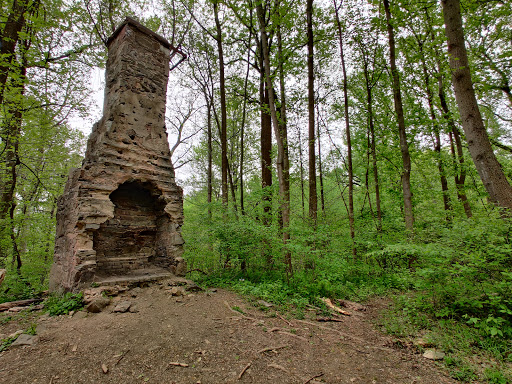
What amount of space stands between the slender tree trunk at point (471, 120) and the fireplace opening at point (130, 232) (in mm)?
7254

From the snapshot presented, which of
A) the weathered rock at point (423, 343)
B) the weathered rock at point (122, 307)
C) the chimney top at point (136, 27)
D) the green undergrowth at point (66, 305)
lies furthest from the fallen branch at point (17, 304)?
the weathered rock at point (423, 343)

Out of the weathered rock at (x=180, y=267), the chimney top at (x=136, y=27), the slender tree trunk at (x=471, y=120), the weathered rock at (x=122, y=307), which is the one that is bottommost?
the weathered rock at (x=122, y=307)

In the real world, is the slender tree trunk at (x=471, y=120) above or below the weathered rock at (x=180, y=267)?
above

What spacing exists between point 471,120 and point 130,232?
820cm

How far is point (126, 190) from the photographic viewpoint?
6.33 metres

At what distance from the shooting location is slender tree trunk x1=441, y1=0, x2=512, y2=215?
4.25 meters

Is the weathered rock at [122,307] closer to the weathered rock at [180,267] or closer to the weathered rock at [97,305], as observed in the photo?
the weathered rock at [97,305]

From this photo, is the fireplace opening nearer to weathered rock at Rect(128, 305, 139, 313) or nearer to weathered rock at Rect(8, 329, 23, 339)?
weathered rock at Rect(128, 305, 139, 313)

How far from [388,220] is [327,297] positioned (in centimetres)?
596

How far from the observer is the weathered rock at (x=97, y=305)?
13.6 feet

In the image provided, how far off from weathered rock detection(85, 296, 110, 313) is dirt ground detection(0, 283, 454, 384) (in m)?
0.10

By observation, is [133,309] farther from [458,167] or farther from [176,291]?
[458,167]

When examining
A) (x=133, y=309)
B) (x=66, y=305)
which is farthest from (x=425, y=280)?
(x=66, y=305)

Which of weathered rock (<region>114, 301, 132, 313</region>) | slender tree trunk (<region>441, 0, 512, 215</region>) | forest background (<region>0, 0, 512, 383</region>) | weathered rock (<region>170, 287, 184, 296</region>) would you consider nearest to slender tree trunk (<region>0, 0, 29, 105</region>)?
forest background (<region>0, 0, 512, 383</region>)
